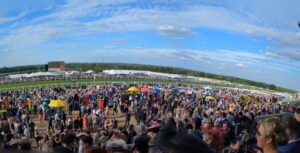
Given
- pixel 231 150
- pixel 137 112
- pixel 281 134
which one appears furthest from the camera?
pixel 137 112

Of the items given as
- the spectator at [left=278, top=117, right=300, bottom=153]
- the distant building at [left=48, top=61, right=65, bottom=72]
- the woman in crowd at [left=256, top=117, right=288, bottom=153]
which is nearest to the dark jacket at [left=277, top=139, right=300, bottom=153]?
the spectator at [left=278, top=117, right=300, bottom=153]

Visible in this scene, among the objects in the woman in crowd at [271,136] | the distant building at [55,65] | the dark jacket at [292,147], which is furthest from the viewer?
the distant building at [55,65]

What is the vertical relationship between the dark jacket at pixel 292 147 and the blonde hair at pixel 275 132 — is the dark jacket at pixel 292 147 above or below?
below

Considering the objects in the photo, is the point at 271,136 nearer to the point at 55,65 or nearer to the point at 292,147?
the point at 292,147

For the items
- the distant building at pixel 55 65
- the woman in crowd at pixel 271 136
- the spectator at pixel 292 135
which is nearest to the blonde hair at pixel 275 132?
the woman in crowd at pixel 271 136

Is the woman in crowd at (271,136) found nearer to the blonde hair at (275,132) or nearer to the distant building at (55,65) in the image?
the blonde hair at (275,132)

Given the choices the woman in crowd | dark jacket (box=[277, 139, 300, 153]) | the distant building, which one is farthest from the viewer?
the distant building

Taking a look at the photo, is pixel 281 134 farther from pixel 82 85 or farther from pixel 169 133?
pixel 82 85

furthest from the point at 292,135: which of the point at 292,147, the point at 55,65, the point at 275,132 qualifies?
the point at 55,65

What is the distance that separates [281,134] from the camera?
316cm

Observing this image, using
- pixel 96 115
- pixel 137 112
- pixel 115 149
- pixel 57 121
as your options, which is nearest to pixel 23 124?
pixel 57 121

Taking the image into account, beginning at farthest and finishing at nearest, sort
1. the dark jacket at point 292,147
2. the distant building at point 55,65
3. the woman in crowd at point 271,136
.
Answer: the distant building at point 55,65, the dark jacket at point 292,147, the woman in crowd at point 271,136

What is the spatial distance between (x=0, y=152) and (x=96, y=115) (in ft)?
63.2

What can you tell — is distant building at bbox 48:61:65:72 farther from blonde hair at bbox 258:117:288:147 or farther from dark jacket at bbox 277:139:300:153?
blonde hair at bbox 258:117:288:147
